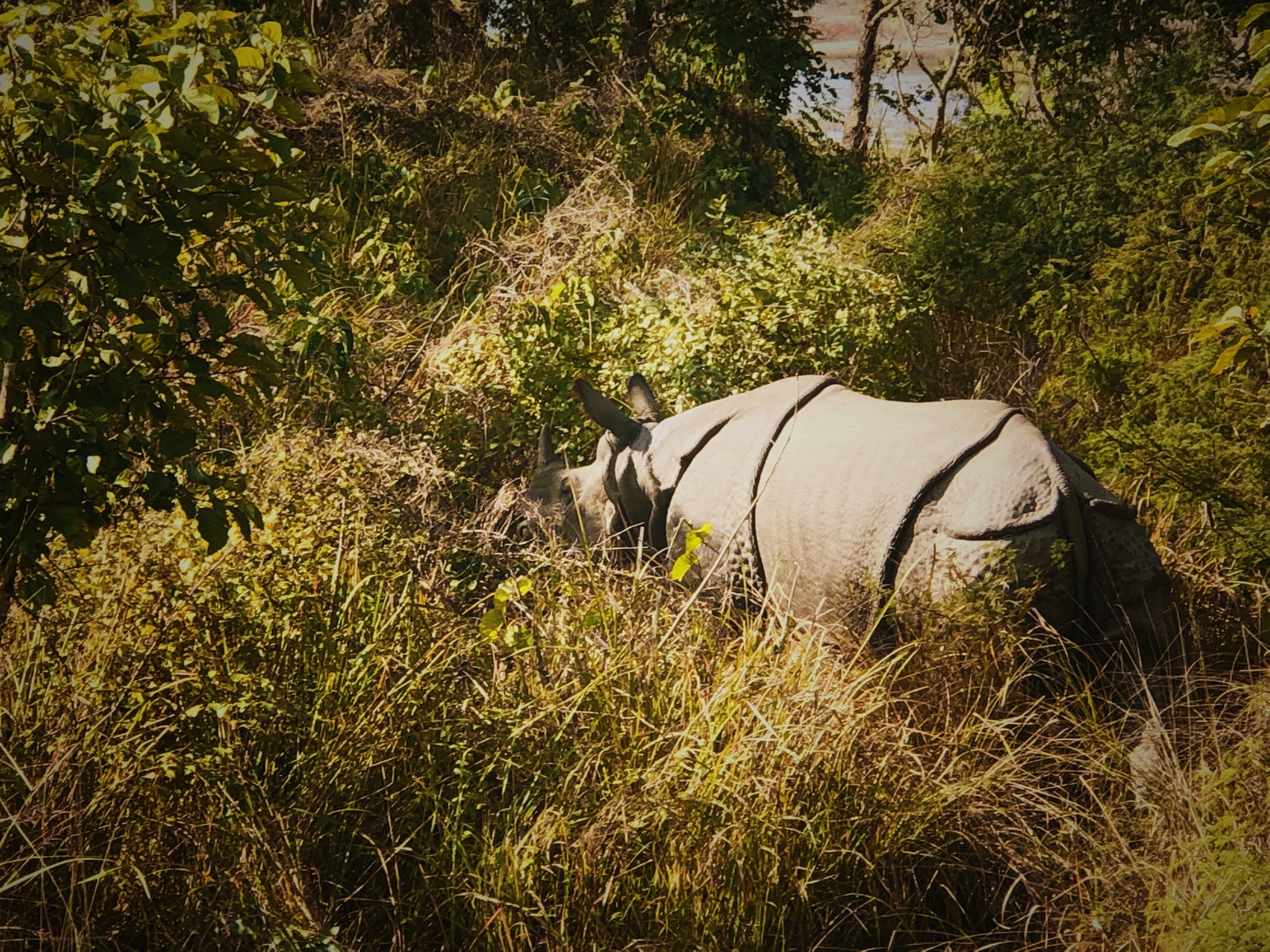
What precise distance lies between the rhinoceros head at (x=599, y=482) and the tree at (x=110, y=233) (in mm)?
2229

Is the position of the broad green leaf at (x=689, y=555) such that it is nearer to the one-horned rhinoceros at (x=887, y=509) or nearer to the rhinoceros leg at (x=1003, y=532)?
the one-horned rhinoceros at (x=887, y=509)

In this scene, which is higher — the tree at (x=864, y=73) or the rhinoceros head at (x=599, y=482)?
the tree at (x=864, y=73)

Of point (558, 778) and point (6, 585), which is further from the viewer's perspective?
point (558, 778)

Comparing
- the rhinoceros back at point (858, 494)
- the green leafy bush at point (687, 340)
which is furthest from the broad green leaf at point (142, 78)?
the green leafy bush at point (687, 340)

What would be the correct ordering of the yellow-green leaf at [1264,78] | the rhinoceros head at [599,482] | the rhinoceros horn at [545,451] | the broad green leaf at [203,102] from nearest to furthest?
the broad green leaf at [203,102] → the yellow-green leaf at [1264,78] → the rhinoceros head at [599,482] → the rhinoceros horn at [545,451]

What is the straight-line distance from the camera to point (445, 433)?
19.8 feet

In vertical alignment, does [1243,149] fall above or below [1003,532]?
above

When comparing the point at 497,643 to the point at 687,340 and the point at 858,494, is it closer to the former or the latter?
the point at 858,494

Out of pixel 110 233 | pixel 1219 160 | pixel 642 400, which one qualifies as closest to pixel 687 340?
pixel 642 400

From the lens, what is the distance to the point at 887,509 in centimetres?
386

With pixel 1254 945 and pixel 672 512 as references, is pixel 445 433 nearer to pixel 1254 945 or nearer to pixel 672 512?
pixel 672 512

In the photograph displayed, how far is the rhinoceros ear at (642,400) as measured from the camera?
17.6 feet

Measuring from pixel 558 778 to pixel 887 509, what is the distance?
1.42 meters

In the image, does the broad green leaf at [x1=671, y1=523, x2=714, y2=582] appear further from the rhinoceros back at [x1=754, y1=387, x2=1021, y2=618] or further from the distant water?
the distant water
